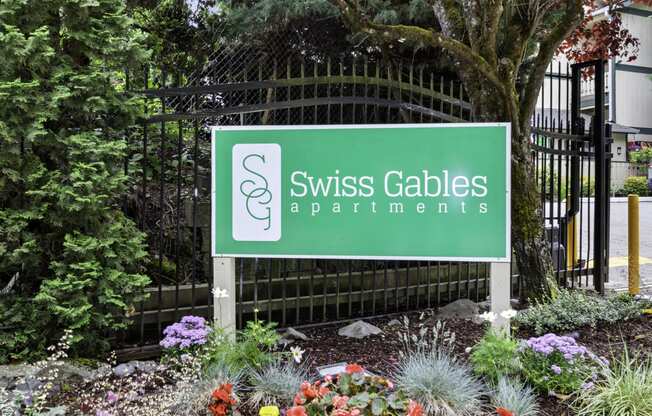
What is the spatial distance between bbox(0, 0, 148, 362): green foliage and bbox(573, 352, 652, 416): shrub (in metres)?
2.63

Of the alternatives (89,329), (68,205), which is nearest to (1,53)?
(68,205)

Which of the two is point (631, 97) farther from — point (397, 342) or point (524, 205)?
point (397, 342)

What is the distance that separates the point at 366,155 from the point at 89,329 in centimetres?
204

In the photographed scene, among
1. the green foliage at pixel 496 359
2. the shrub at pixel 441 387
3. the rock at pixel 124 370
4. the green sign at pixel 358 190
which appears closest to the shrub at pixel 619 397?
the green foliage at pixel 496 359

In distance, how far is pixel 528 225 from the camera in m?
4.71

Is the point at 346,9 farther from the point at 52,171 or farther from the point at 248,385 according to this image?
the point at 248,385

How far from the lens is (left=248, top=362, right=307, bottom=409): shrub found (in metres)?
2.79

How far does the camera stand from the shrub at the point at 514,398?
8.77 feet

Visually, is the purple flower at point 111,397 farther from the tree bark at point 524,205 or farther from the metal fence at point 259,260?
the tree bark at point 524,205

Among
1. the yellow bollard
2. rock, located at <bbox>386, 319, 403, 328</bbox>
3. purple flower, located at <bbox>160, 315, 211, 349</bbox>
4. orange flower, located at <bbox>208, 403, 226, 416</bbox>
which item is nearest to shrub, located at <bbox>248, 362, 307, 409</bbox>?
orange flower, located at <bbox>208, 403, 226, 416</bbox>

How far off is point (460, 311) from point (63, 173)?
336 cm

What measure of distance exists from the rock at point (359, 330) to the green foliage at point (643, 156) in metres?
25.7

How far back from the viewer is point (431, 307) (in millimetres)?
5344

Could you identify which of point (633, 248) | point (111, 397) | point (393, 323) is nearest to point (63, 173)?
→ point (111, 397)
